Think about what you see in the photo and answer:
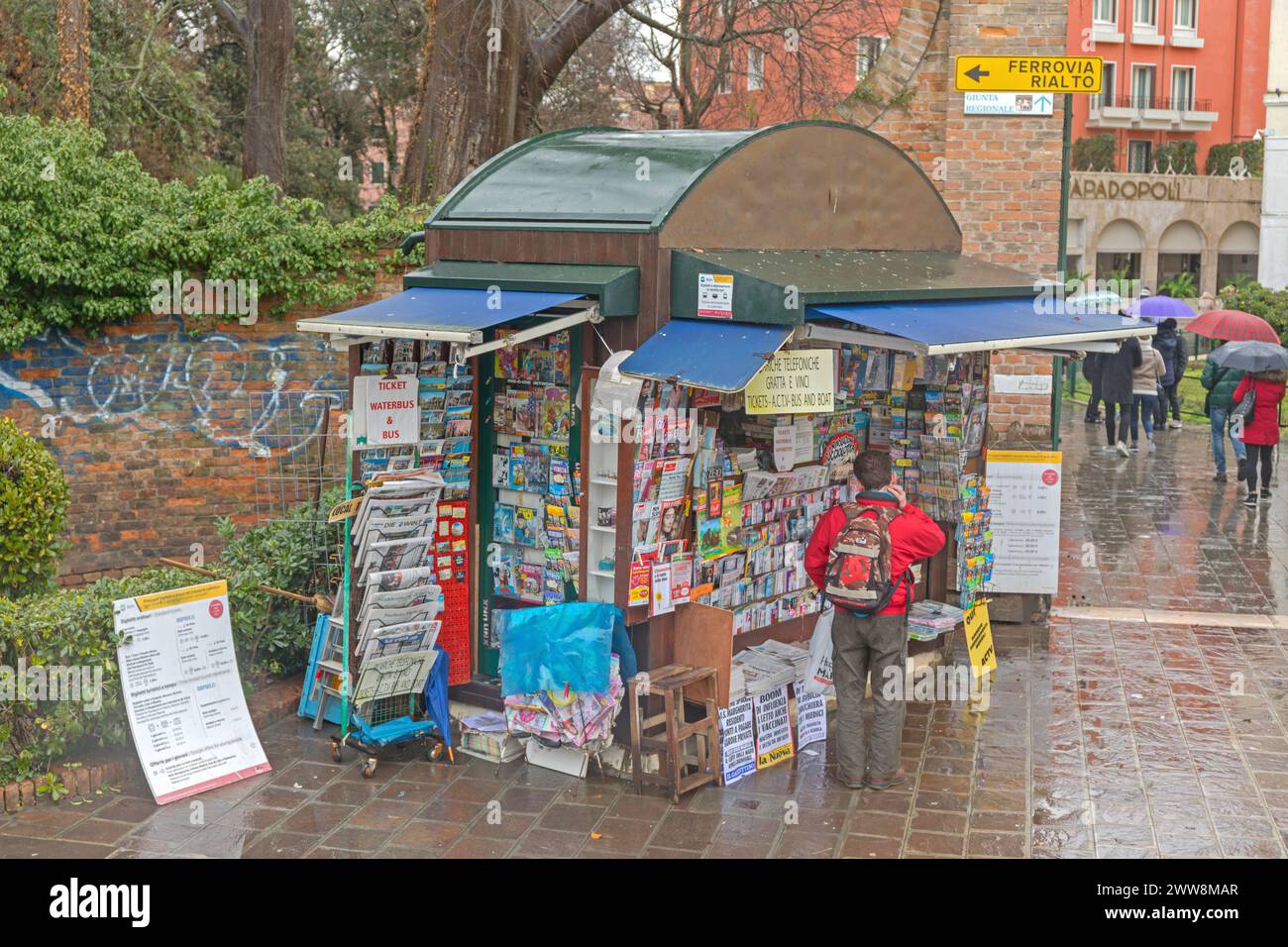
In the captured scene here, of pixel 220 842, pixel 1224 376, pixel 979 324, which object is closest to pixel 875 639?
pixel 979 324

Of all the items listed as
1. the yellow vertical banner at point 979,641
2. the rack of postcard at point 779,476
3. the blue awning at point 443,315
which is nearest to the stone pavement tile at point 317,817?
the rack of postcard at point 779,476

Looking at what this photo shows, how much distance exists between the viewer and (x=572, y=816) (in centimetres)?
665

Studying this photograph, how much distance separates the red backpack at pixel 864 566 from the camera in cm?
683

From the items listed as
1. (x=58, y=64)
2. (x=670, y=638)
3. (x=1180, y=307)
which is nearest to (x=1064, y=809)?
(x=670, y=638)

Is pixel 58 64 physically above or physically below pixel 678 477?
above

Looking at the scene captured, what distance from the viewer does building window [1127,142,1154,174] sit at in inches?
2138

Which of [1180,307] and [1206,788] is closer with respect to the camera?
[1206,788]

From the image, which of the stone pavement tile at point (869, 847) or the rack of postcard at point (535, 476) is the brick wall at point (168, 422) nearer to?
the rack of postcard at point (535, 476)

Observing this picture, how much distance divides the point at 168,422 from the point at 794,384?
6871 millimetres

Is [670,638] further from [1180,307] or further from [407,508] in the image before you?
[1180,307]

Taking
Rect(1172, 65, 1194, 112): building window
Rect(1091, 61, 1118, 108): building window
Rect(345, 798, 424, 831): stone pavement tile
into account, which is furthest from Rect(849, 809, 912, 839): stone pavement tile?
Rect(1172, 65, 1194, 112): building window

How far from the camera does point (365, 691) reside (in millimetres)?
7211

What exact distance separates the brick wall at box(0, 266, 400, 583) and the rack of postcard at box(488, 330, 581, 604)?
3896 mm

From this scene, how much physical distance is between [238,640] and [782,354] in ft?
11.4
